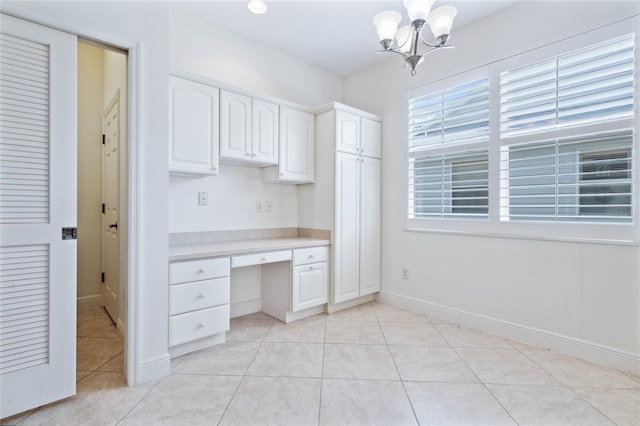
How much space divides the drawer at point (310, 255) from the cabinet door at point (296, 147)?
740mm

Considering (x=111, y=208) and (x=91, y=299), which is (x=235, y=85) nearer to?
(x=111, y=208)

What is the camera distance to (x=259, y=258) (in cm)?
257

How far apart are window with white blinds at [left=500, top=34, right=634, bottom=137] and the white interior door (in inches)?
131

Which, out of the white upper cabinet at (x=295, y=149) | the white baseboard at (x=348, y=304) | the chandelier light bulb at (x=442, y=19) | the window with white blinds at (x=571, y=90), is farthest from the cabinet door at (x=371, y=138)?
the white baseboard at (x=348, y=304)

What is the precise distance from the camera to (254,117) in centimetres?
278

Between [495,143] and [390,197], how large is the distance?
3.82ft

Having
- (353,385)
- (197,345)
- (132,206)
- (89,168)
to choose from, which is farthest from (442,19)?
(89,168)

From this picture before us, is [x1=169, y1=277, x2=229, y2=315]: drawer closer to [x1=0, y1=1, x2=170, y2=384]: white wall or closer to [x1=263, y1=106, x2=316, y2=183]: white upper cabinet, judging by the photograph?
[x1=0, y1=1, x2=170, y2=384]: white wall

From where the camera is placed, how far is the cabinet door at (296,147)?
9.80 feet

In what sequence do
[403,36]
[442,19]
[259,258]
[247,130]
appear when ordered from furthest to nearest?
[247,130] → [259,258] → [403,36] → [442,19]

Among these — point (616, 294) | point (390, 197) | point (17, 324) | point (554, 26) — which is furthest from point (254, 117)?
point (616, 294)

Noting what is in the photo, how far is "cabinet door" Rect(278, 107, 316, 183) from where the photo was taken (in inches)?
118

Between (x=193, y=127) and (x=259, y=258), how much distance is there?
1199 mm

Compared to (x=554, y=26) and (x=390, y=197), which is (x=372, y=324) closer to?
(x=390, y=197)
